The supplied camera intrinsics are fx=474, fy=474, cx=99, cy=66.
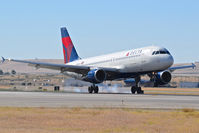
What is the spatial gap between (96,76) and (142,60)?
6017 mm

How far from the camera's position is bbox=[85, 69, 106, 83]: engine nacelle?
57.6 m

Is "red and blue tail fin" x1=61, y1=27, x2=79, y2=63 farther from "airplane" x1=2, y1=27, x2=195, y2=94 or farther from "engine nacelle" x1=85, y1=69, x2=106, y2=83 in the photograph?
"engine nacelle" x1=85, y1=69, x2=106, y2=83

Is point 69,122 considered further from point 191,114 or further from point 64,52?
point 64,52

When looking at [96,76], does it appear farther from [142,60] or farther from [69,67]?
[142,60]

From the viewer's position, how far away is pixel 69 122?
22266 millimetres

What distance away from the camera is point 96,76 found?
5772 cm

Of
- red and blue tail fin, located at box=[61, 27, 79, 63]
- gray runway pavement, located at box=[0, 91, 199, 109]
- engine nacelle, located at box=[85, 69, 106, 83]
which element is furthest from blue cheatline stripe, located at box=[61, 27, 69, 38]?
gray runway pavement, located at box=[0, 91, 199, 109]

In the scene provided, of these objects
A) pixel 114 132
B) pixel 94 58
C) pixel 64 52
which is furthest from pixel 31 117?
pixel 64 52

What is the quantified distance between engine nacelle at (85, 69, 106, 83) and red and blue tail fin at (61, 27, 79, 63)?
1390 centimetres

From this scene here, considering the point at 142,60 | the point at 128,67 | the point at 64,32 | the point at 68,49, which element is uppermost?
the point at 64,32

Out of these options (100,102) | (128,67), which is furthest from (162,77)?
(100,102)

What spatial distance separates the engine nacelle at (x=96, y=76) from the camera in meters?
57.6

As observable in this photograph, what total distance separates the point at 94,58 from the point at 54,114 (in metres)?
40.5

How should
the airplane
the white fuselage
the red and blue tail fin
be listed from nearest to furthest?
the white fuselage < the airplane < the red and blue tail fin
